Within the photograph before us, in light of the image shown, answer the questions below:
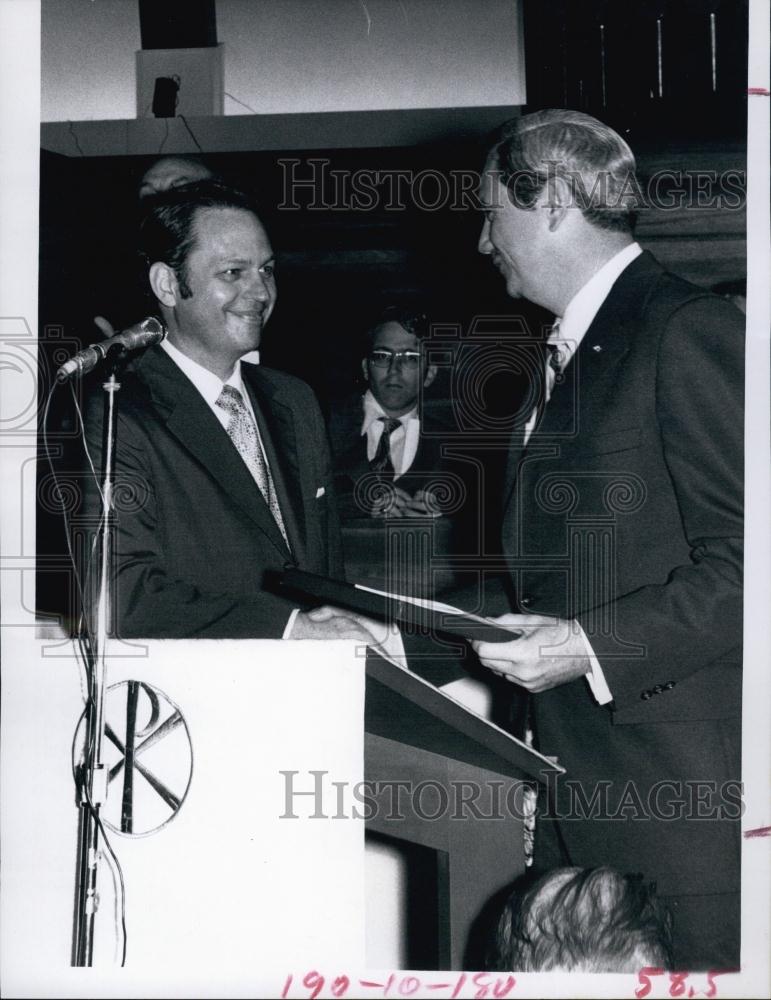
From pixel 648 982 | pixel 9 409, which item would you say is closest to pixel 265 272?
pixel 9 409

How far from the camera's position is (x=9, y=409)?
2.17 metres

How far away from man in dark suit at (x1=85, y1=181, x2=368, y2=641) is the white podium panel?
0.07 metres

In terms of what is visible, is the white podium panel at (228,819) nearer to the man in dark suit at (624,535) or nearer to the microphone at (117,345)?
the man in dark suit at (624,535)

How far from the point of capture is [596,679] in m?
2.02

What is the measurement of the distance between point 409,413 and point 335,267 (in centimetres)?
29

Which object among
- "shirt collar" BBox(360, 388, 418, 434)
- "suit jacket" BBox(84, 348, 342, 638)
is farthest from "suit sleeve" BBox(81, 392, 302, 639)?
"shirt collar" BBox(360, 388, 418, 434)

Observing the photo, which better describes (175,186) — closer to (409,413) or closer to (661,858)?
(409,413)

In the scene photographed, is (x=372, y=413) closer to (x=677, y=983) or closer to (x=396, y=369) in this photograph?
(x=396, y=369)

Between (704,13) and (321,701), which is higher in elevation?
(704,13)

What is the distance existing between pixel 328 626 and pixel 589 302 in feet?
2.38

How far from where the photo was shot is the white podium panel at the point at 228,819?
6.77 ft

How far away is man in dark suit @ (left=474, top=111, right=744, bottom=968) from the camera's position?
6.66 ft

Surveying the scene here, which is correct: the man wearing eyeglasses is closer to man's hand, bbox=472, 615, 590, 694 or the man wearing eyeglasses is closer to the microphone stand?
man's hand, bbox=472, 615, 590, 694

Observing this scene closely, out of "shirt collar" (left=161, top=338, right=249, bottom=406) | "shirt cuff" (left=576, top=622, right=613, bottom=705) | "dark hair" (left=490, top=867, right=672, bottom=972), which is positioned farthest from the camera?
"shirt collar" (left=161, top=338, right=249, bottom=406)
